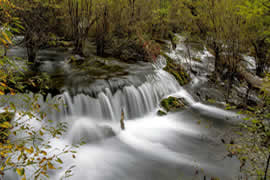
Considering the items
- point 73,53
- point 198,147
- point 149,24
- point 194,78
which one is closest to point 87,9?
point 73,53

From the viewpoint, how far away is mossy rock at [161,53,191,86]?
33.1 feet

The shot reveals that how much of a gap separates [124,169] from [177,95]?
5124mm

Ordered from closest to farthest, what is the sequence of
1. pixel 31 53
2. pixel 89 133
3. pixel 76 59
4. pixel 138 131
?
pixel 89 133
pixel 138 131
pixel 31 53
pixel 76 59

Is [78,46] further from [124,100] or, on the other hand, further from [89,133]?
[89,133]

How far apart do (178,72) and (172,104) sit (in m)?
2.89

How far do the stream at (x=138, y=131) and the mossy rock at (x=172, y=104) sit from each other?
0.27 metres

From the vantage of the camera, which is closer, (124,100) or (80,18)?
(124,100)

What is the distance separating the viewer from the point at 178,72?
34.5ft

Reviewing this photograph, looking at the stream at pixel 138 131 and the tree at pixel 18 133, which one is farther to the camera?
the stream at pixel 138 131

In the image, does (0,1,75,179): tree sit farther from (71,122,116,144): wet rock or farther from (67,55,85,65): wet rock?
(67,55,85,65): wet rock

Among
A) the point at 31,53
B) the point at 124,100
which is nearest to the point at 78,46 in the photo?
the point at 31,53

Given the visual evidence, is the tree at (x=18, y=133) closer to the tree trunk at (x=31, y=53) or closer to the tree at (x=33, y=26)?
the tree trunk at (x=31, y=53)

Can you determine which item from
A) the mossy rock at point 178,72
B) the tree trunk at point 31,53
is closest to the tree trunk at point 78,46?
the tree trunk at point 31,53

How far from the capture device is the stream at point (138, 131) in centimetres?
471
